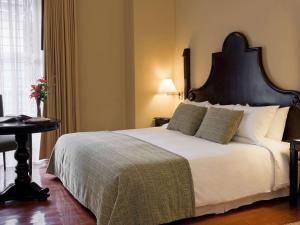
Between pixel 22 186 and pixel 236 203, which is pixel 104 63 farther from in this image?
pixel 236 203

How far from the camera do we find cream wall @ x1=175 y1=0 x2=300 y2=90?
339 centimetres

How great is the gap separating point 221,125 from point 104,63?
2618 millimetres

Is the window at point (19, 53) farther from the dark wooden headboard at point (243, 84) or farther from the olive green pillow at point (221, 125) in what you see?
the olive green pillow at point (221, 125)

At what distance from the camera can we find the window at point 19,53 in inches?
188

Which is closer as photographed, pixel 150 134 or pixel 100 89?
pixel 150 134

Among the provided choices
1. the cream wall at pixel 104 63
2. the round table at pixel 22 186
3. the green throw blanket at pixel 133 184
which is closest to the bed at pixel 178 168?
the green throw blanket at pixel 133 184

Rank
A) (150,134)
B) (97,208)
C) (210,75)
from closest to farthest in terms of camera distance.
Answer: (97,208) < (150,134) < (210,75)

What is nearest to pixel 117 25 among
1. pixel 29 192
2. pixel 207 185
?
pixel 29 192

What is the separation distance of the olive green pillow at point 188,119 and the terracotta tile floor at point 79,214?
109 cm

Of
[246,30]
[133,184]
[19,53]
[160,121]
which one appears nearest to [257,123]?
[246,30]

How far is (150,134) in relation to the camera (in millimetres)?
3898

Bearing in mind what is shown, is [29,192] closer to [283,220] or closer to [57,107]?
[57,107]

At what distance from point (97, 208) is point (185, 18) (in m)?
3.48

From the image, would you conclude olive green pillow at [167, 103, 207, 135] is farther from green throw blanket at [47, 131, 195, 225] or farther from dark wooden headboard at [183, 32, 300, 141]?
green throw blanket at [47, 131, 195, 225]
